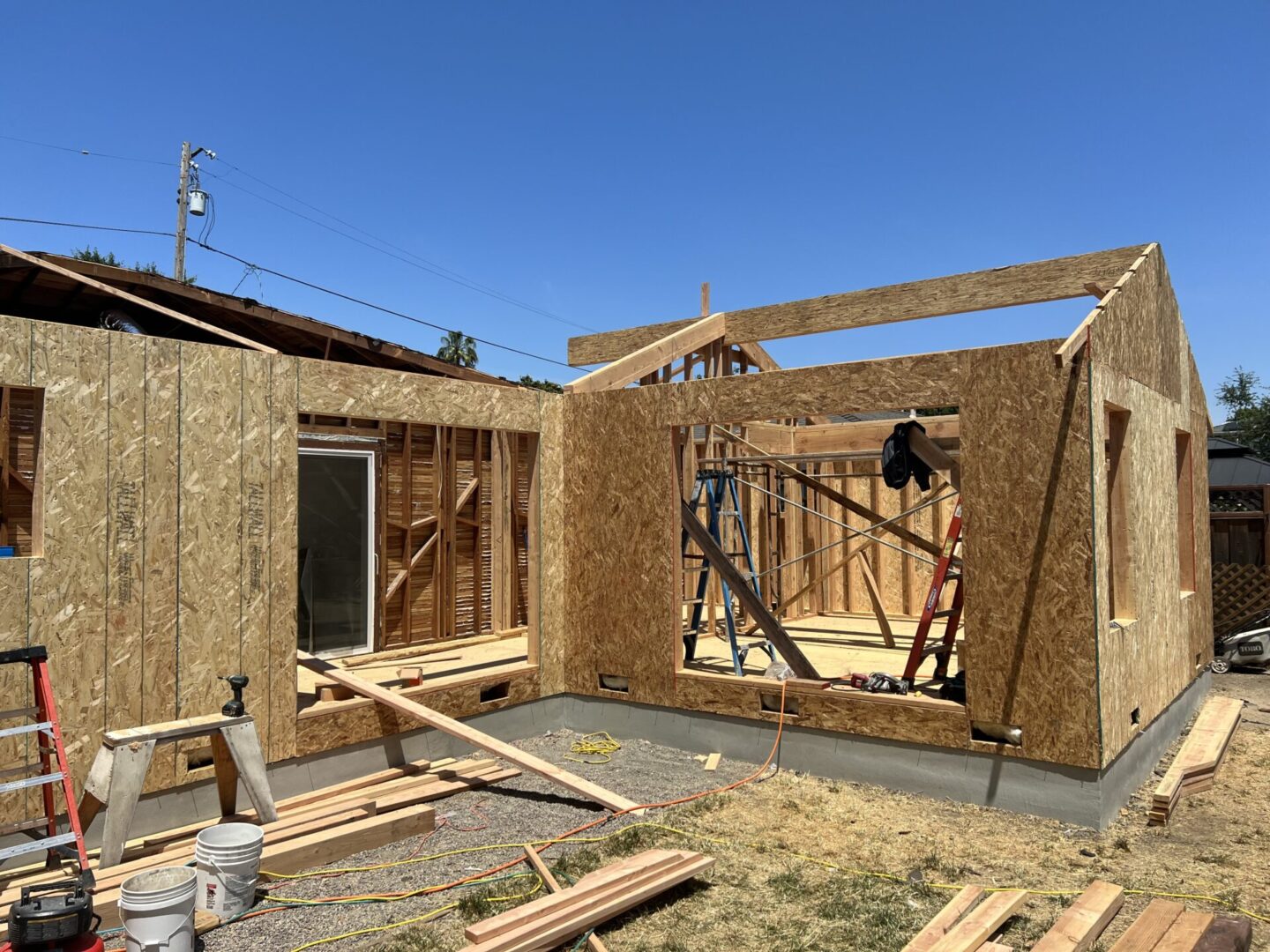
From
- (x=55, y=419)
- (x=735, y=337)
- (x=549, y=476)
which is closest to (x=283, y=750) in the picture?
(x=55, y=419)

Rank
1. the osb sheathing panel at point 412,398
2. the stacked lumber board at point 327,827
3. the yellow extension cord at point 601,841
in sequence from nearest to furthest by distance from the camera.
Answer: the yellow extension cord at point 601,841, the stacked lumber board at point 327,827, the osb sheathing panel at point 412,398

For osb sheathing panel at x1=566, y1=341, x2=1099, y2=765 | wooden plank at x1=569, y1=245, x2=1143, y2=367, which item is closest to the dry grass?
osb sheathing panel at x1=566, y1=341, x2=1099, y2=765

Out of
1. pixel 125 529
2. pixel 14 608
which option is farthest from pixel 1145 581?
pixel 14 608

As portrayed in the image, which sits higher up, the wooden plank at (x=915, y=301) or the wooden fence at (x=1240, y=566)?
the wooden plank at (x=915, y=301)

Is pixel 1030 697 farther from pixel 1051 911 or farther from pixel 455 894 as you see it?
pixel 455 894

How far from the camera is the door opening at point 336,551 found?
9.74 meters

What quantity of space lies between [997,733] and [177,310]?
8.21 meters

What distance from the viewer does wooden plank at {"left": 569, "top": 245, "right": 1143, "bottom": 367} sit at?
7.89 meters

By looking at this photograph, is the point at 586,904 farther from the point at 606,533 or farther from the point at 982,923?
the point at 606,533

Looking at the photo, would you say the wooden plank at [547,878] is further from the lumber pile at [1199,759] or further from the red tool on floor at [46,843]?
the lumber pile at [1199,759]

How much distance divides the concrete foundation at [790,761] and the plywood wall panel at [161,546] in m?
0.58

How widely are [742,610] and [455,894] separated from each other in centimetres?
748

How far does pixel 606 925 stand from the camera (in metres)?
4.43

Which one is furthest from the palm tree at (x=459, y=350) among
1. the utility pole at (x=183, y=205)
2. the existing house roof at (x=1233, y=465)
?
the existing house roof at (x=1233, y=465)
